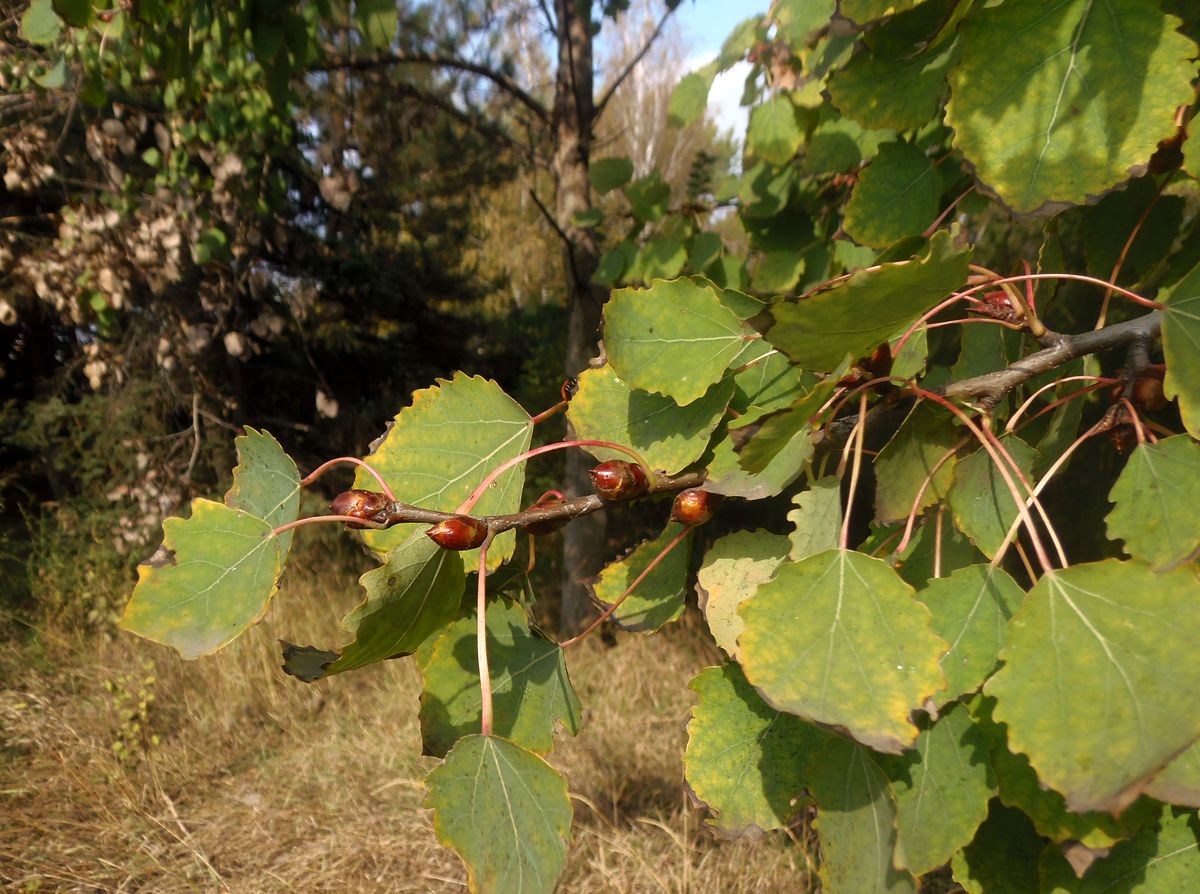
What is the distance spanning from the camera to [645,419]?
0.58 meters

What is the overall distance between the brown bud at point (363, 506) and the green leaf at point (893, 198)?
23.6 inches

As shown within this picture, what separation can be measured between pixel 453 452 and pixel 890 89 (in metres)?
0.51

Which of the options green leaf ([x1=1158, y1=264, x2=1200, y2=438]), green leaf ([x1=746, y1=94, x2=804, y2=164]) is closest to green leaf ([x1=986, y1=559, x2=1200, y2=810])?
green leaf ([x1=1158, y1=264, x2=1200, y2=438])

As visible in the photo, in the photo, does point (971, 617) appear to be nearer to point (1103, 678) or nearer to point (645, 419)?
point (1103, 678)

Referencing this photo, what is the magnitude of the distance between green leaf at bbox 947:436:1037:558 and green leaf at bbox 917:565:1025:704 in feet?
0.26

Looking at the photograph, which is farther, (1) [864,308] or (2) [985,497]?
(2) [985,497]

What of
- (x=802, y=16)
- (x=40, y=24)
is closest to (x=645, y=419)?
(x=802, y=16)

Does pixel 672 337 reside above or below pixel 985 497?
above

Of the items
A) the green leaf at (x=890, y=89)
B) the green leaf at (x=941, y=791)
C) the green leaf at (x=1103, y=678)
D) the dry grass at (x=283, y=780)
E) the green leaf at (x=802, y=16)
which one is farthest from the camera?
the dry grass at (x=283, y=780)

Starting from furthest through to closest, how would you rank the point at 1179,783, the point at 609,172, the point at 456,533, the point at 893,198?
the point at 609,172 < the point at 893,198 < the point at 456,533 < the point at 1179,783

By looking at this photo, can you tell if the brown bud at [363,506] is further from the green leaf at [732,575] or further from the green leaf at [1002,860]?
the green leaf at [1002,860]

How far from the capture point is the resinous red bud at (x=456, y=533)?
0.46m

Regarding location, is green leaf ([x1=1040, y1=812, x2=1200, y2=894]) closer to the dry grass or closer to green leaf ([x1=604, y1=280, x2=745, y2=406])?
green leaf ([x1=604, y1=280, x2=745, y2=406])

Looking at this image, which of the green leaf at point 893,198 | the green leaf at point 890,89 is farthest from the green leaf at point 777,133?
the green leaf at point 890,89
